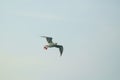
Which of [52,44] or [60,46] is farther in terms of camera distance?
[60,46]

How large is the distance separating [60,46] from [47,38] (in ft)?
13.1

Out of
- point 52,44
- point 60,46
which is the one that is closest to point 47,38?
point 52,44

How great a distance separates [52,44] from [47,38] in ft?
4.07

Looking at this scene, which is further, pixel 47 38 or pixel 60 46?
pixel 60 46

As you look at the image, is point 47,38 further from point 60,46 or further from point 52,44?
point 60,46

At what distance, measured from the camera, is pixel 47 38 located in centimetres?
4103

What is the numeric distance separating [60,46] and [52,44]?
3.34 meters

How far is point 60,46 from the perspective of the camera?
4419 centimetres

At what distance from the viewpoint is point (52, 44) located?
1619 inches
